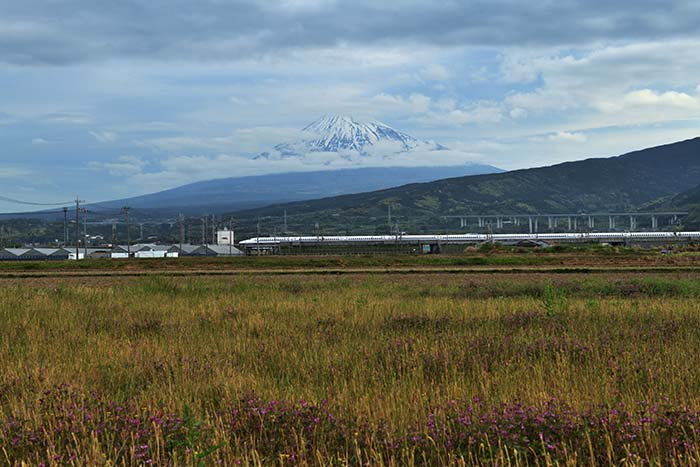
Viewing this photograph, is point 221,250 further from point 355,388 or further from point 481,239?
point 355,388

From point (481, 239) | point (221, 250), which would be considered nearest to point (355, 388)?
point (221, 250)

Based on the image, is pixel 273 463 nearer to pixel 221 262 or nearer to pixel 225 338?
pixel 225 338

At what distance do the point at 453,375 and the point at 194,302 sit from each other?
491 inches

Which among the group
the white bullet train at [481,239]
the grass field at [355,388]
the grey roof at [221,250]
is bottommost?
the grey roof at [221,250]

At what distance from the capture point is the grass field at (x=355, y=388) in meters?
6.33

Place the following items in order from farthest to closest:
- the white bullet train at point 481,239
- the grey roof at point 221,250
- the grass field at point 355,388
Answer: the white bullet train at point 481,239 < the grey roof at point 221,250 < the grass field at point 355,388

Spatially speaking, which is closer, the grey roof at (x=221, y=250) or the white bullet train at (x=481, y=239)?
the grey roof at (x=221, y=250)

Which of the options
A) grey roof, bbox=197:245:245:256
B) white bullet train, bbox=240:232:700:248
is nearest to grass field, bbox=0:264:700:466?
grey roof, bbox=197:245:245:256

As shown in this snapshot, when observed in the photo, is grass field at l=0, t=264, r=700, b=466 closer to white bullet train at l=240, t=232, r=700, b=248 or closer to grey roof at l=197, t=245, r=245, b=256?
grey roof at l=197, t=245, r=245, b=256

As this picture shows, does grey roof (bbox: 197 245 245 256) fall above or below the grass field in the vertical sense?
below

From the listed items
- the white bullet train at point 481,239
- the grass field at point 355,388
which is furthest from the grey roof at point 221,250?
the grass field at point 355,388

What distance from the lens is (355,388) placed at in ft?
27.8

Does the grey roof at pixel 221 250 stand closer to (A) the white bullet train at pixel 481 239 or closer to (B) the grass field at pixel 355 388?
(A) the white bullet train at pixel 481 239

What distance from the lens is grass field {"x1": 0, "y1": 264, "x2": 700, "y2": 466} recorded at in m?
6.33
